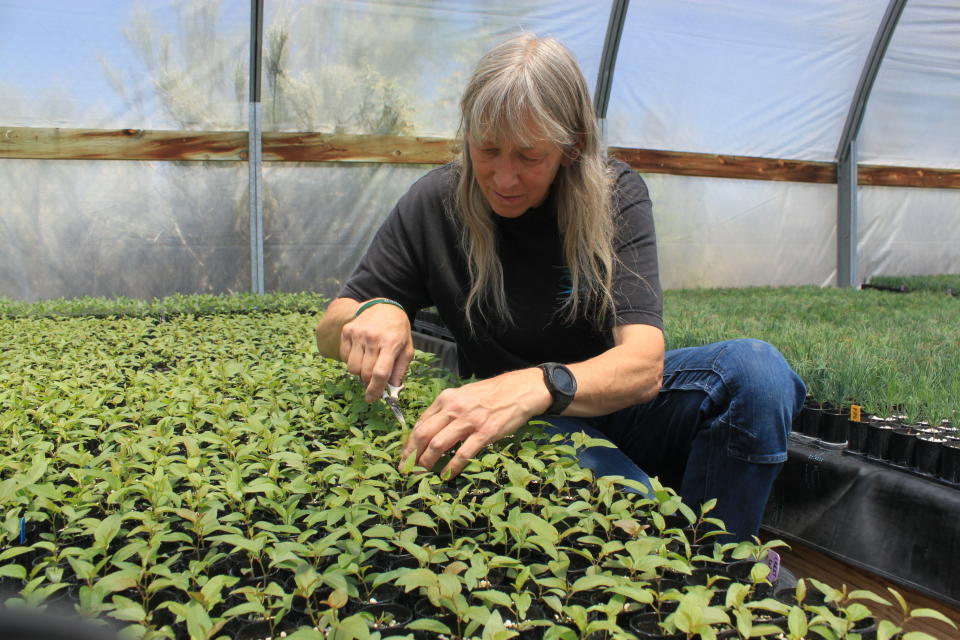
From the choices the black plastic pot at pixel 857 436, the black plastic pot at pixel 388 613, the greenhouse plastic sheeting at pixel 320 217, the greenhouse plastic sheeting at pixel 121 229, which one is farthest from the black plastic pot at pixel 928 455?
the greenhouse plastic sheeting at pixel 121 229

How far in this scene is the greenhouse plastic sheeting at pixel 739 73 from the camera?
7.19 metres

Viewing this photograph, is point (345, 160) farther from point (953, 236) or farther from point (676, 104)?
point (953, 236)

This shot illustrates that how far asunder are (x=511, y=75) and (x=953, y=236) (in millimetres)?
9031

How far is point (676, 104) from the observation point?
7.51 meters

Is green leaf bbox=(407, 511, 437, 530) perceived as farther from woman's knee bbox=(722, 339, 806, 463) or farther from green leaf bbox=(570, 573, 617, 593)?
woman's knee bbox=(722, 339, 806, 463)

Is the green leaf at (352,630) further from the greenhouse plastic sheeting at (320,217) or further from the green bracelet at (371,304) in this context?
the greenhouse plastic sheeting at (320,217)

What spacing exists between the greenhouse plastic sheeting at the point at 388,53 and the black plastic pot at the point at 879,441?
519 centimetres

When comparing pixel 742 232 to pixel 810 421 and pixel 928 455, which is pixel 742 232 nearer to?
pixel 810 421

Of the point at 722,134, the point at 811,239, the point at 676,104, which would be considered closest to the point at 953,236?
the point at 811,239

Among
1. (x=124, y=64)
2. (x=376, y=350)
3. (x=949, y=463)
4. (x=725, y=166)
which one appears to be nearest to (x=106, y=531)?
(x=376, y=350)

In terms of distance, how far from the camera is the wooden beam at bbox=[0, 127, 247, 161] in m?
5.76

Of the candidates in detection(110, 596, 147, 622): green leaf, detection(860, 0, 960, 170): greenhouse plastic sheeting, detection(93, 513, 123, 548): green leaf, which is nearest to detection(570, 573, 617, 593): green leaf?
detection(110, 596, 147, 622): green leaf

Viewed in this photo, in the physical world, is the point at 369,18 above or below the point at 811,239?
above

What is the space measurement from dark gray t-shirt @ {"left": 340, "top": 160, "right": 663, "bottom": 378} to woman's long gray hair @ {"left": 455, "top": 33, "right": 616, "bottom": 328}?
0.15 ft
